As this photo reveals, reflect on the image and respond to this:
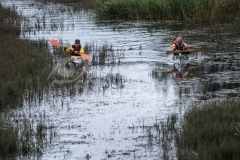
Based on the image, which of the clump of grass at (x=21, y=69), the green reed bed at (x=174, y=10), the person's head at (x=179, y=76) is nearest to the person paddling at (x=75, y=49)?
the clump of grass at (x=21, y=69)

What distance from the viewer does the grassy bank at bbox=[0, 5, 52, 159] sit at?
10962mm

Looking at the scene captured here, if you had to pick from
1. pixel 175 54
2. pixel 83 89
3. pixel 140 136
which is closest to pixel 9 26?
pixel 175 54

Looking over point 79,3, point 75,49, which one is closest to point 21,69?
point 75,49

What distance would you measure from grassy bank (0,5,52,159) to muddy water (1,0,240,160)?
1.28 ft

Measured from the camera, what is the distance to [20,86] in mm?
16109

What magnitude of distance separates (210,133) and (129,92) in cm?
572

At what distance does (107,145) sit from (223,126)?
2532 mm

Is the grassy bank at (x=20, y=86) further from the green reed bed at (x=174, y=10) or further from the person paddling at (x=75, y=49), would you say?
the green reed bed at (x=174, y=10)

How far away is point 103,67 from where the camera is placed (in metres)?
20.3

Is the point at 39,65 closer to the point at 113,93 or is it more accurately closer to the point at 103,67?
the point at 103,67

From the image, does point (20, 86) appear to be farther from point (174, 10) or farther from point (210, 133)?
point (174, 10)

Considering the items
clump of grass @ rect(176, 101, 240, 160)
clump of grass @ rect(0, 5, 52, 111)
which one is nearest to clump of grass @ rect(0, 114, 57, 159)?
clump of grass @ rect(0, 5, 52, 111)

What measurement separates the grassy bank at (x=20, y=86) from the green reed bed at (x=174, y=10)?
827cm

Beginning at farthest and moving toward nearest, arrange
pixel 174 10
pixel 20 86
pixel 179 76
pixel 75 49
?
pixel 174 10, pixel 75 49, pixel 179 76, pixel 20 86
